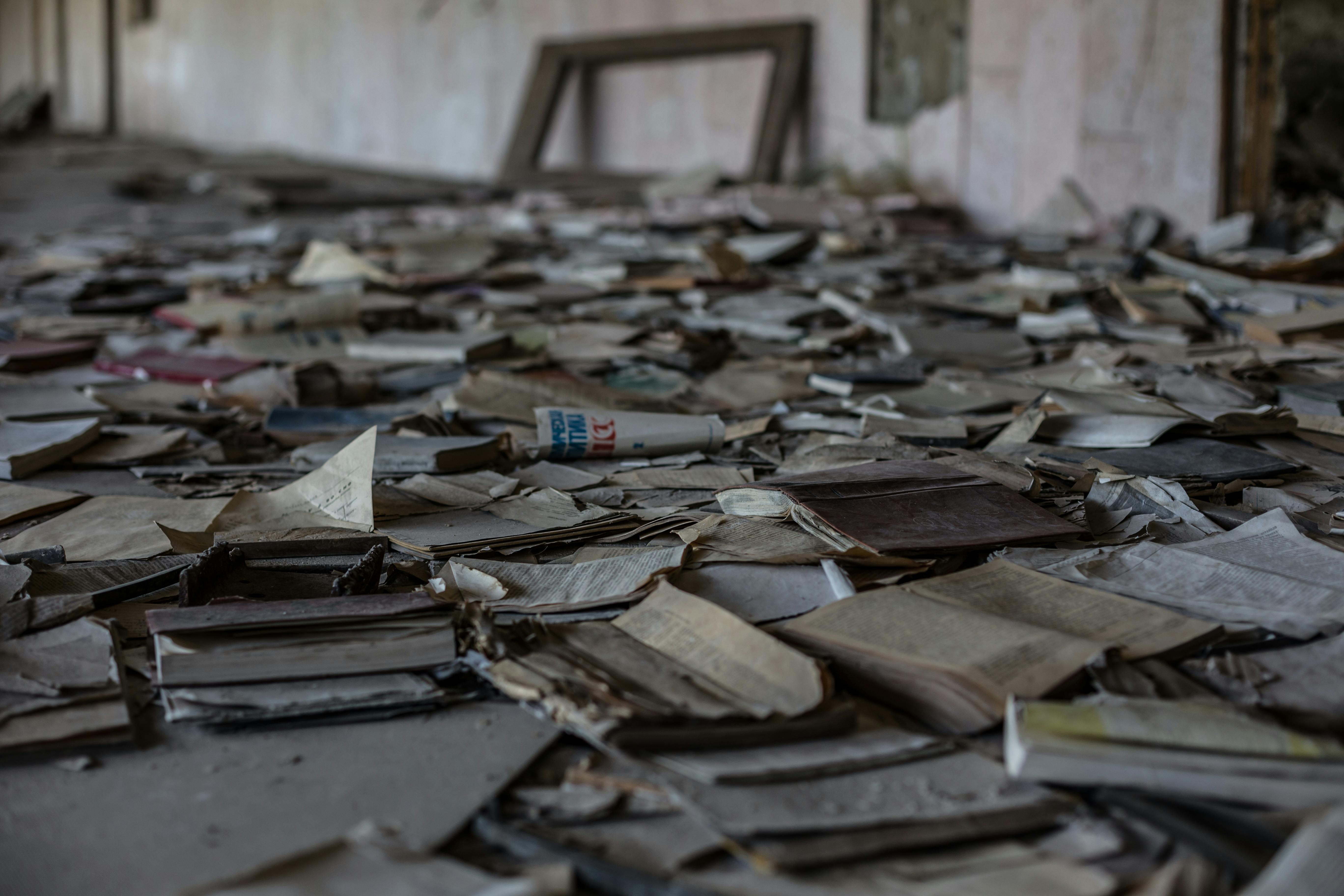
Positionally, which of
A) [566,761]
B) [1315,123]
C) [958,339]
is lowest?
[566,761]

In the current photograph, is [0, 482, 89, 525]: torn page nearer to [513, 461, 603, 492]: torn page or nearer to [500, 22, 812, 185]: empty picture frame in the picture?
[513, 461, 603, 492]: torn page

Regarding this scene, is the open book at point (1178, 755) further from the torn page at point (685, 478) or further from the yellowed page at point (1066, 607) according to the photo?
the torn page at point (685, 478)

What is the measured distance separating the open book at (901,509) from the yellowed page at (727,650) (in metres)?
0.28

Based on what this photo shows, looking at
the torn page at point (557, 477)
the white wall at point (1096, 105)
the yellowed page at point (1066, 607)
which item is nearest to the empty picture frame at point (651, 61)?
the white wall at point (1096, 105)

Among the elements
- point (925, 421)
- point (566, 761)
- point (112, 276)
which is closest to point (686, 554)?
point (566, 761)

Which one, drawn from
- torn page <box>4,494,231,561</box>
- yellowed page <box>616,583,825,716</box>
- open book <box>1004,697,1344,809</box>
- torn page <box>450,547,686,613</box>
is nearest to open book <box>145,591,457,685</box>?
torn page <box>450,547,686,613</box>

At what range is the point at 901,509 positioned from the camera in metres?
1.79

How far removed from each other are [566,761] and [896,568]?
1.98 feet

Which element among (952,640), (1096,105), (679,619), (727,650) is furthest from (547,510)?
(1096,105)

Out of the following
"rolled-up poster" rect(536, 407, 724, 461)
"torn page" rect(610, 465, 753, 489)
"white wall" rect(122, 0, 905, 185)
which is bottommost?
"torn page" rect(610, 465, 753, 489)

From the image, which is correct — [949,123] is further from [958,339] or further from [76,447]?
[76,447]

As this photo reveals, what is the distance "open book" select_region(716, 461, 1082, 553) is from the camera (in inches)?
66.7

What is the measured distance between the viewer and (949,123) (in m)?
6.39

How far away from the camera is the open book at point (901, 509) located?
1.69m
